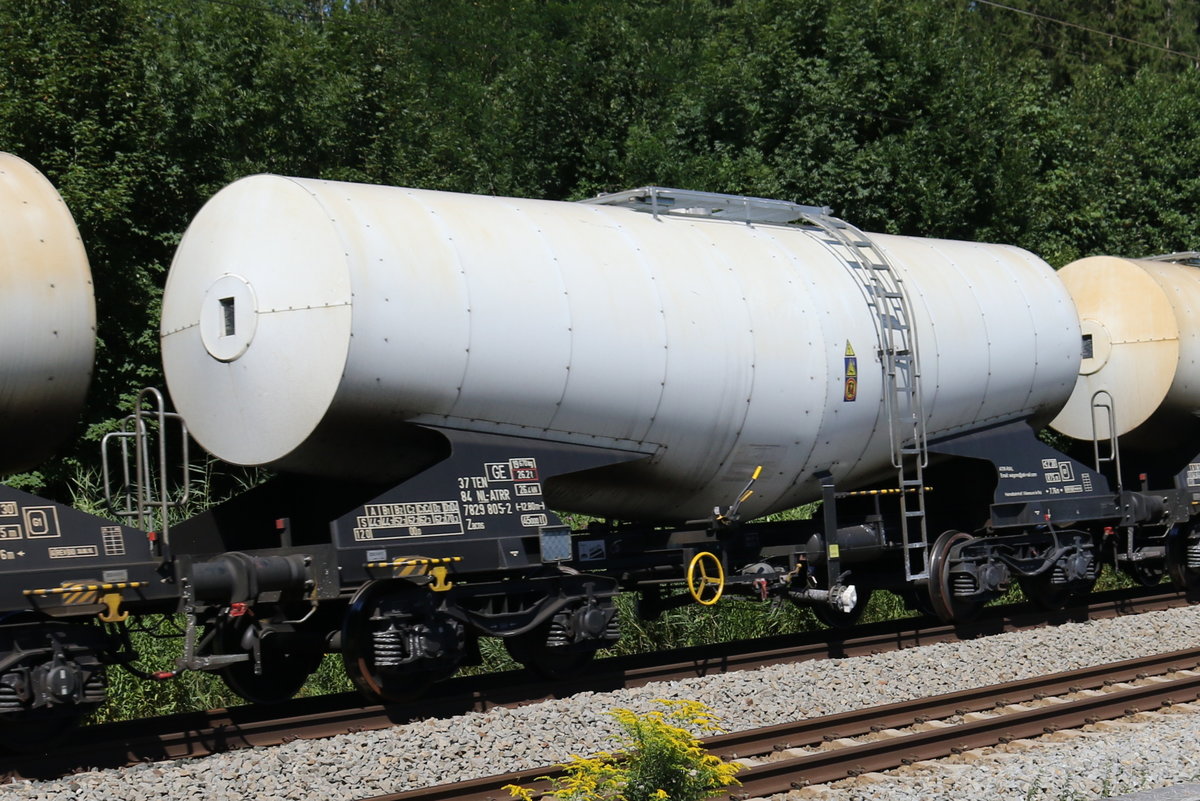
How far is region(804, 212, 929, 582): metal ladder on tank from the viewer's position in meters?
12.4

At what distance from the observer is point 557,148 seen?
1192 inches

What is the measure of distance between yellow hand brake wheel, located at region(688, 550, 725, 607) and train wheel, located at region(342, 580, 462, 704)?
2.48m

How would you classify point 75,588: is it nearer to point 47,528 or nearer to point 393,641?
point 47,528

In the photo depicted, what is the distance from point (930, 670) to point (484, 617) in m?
4.20

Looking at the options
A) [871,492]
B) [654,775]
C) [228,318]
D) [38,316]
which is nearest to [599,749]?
[654,775]

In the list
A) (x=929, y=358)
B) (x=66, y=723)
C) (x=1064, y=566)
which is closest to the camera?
(x=66, y=723)

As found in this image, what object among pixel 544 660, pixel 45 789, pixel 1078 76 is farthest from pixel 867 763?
pixel 1078 76

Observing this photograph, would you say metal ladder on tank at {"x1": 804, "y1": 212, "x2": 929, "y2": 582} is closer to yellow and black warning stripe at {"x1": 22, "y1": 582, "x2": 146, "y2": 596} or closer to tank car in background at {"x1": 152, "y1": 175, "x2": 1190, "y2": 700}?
tank car in background at {"x1": 152, "y1": 175, "x2": 1190, "y2": 700}

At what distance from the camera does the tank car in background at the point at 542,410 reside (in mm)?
9203

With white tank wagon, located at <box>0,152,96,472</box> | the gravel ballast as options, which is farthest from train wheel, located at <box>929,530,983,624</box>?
white tank wagon, located at <box>0,152,96,472</box>

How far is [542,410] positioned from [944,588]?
5.38 metres

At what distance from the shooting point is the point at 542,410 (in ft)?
32.8

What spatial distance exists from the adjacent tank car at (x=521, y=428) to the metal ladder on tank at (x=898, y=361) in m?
0.03

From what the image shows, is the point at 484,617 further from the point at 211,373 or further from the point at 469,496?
the point at 211,373
